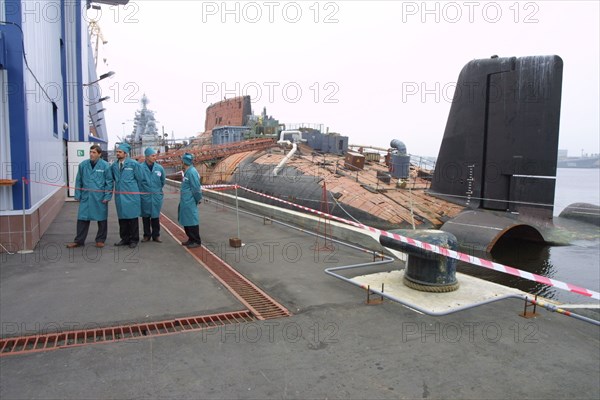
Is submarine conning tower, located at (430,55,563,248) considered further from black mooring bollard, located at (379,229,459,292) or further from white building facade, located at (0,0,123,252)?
white building facade, located at (0,0,123,252)

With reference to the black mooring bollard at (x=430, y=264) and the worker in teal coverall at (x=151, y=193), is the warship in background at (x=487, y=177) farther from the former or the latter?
the black mooring bollard at (x=430, y=264)

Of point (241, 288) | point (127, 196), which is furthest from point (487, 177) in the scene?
point (127, 196)

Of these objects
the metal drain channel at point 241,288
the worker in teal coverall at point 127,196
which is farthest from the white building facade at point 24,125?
Result: the metal drain channel at point 241,288

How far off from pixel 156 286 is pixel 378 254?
4.06 m

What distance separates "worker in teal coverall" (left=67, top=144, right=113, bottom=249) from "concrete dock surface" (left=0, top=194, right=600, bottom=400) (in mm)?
1173

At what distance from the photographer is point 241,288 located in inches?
229

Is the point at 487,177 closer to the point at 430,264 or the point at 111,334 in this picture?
the point at 430,264

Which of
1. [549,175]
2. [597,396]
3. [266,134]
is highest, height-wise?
[266,134]

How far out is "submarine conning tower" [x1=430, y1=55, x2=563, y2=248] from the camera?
452 inches

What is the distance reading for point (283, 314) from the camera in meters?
4.88

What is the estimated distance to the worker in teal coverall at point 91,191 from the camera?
7.67m

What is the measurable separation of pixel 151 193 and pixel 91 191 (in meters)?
1.13

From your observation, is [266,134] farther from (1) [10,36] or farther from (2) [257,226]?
(1) [10,36]

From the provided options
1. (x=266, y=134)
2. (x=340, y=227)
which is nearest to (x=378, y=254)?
(x=340, y=227)
